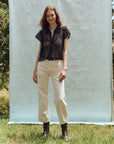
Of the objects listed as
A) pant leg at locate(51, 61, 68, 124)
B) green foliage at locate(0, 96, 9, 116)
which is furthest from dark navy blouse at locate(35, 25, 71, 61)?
green foliage at locate(0, 96, 9, 116)

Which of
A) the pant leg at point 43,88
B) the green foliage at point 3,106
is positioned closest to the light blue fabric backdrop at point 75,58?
the pant leg at point 43,88

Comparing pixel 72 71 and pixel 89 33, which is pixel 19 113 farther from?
pixel 89 33

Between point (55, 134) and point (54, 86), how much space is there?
2.06 ft

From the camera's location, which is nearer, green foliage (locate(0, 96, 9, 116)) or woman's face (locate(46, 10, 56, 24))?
woman's face (locate(46, 10, 56, 24))

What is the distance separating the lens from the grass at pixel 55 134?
2.21m

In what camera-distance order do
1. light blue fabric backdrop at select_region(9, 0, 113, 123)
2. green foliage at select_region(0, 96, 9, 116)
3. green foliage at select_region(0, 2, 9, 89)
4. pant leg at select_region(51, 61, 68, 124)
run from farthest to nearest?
green foliage at select_region(0, 96, 9, 116), green foliage at select_region(0, 2, 9, 89), light blue fabric backdrop at select_region(9, 0, 113, 123), pant leg at select_region(51, 61, 68, 124)

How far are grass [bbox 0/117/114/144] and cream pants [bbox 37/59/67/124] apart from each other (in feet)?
0.83

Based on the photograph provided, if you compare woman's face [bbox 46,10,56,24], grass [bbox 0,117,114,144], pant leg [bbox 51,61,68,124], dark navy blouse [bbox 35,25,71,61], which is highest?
woman's face [bbox 46,10,56,24]

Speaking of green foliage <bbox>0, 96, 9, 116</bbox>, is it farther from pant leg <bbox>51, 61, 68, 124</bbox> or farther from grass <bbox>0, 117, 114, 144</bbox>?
pant leg <bbox>51, 61, 68, 124</bbox>

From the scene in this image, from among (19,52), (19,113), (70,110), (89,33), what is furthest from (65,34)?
(19,113)

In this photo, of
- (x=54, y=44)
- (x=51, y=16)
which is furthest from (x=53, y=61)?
(x=51, y=16)

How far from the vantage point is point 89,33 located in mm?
2967

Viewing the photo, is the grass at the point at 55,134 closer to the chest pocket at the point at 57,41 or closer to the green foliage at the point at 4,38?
the chest pocket at the point at 57,41

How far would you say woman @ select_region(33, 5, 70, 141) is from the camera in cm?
218
